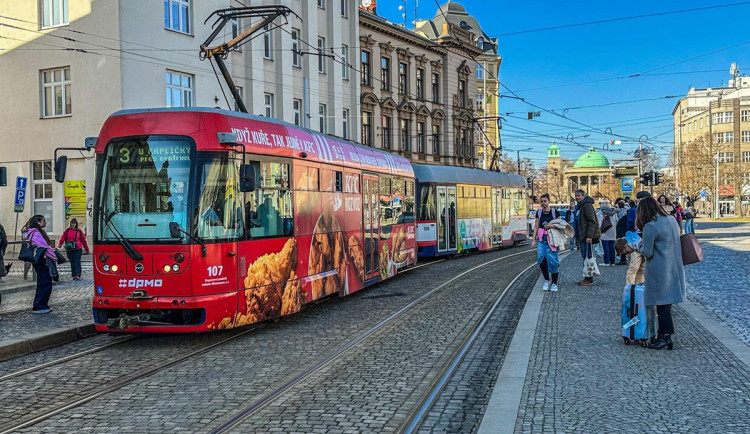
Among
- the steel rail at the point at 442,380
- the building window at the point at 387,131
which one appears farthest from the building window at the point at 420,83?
the steel rail at the point at 442,380

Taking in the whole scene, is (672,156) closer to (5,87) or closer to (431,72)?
(431,72)

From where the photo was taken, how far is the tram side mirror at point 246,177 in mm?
8914

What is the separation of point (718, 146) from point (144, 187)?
7148cm

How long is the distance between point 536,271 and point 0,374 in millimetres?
13680

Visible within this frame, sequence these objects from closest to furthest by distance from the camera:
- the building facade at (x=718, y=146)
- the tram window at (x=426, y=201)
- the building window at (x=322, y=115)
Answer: the tram window at (x=426, y=201), the building window at (x=322, y=115), the building facade at (x=718, y=146)

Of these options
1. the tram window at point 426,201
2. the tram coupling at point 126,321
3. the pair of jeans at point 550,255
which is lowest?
the tram coupling at point 126,321

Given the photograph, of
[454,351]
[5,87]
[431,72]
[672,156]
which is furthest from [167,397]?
[672,156]

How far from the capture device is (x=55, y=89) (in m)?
27.0

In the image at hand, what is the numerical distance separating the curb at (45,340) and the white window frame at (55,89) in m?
18.3

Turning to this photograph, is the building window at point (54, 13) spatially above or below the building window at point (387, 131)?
above

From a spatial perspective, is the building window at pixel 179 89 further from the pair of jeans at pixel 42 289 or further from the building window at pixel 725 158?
the building window at pixel 725 158

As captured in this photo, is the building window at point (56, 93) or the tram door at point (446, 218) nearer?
the tram door at point (446, 218)

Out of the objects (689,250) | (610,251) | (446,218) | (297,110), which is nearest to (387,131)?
(297,110)

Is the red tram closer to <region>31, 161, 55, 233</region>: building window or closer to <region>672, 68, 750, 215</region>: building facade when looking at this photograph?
<region>31, 161, 55, 233</region>: building window
